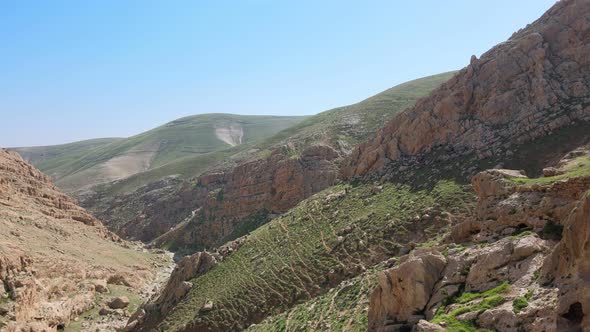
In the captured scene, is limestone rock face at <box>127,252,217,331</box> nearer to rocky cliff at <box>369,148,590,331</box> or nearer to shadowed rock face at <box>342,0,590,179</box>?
shadowed rock face at <box>342,0,590,179</box>

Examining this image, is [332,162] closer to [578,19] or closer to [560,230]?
[578,19]

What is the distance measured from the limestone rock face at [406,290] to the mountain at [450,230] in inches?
2.2

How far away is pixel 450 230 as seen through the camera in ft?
92.9

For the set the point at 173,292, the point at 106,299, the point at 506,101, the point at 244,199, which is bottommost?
the point at 173,292

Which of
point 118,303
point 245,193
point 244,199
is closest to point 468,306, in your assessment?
point 118,303

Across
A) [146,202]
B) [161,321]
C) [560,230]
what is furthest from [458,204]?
[146,202]

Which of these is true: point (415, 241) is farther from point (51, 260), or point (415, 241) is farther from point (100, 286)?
point (51, 260)

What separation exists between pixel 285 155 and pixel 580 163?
215 ft

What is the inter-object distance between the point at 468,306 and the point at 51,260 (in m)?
41.3

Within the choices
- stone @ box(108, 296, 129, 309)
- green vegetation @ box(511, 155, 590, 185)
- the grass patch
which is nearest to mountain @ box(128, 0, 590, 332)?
green vegetation @ box(511, 155, 590, 185)

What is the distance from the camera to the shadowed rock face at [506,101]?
1446 inches

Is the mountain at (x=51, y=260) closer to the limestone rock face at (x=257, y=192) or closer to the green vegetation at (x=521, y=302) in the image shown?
the limestone rock face at (x=257, y=192)

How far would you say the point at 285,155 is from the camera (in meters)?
84.2

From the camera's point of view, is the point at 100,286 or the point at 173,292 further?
the point at 100,286
